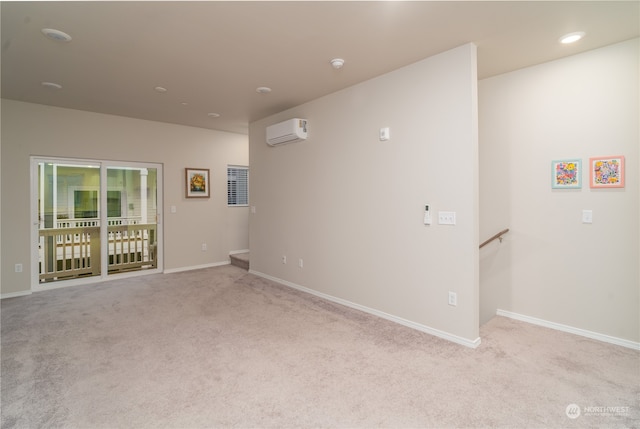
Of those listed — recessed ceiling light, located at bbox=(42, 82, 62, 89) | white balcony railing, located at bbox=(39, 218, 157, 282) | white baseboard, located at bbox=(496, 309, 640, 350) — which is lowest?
white baseboard, located at bbox=(496, 309, 640, 350)

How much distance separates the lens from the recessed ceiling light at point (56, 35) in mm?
2475

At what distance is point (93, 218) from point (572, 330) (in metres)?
6.42

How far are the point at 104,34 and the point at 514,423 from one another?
403cm

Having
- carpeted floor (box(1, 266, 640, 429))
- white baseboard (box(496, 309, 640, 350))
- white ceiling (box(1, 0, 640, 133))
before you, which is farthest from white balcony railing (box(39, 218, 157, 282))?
white baseboard (box(496, 309, 640, 350))

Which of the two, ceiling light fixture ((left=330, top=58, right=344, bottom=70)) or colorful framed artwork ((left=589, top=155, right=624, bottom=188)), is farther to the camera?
ceiling light fixture ((left=330, top=58, right=344, bottom=70))

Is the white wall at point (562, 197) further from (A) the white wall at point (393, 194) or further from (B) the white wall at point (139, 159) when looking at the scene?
(B) the white wall at point (139, 159)

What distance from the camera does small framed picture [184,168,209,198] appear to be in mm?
5785

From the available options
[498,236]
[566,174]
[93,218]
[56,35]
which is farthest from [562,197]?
[93,218]

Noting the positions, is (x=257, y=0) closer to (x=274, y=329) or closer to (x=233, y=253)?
(x=274, y=329)

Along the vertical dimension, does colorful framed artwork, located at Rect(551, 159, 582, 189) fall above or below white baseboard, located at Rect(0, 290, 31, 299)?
above

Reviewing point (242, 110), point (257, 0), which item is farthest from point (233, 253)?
point (257, 0)
